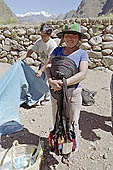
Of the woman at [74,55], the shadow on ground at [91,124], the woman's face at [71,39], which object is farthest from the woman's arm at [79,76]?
the shadow on ground at [91,124]

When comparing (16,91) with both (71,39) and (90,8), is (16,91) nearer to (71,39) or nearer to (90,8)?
(71,39)

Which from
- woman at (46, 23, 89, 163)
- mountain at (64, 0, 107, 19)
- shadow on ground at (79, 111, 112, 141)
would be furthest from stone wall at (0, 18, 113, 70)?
mountain at (64, 0, 107, 19)

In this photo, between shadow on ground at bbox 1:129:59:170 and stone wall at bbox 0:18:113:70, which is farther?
stone wall at bbox 0:18:113:70

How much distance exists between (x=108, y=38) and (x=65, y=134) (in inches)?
166

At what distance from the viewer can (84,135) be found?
9.29ft

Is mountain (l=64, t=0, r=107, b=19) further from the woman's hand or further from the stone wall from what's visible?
the woman's hand

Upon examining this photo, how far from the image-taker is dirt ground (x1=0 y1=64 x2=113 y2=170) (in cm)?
231

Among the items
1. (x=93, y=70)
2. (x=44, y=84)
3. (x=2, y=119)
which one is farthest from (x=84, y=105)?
(x=93, y=70)

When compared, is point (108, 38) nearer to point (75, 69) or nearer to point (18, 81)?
point (18, 81)

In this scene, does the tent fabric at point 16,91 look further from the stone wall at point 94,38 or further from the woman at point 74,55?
the stone wall at point 94,38

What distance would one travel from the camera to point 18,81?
3.26 meters

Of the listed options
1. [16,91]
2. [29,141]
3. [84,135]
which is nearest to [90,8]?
[16,91]

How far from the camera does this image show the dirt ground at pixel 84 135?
231 cm

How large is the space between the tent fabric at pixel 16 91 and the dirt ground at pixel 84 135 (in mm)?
149
